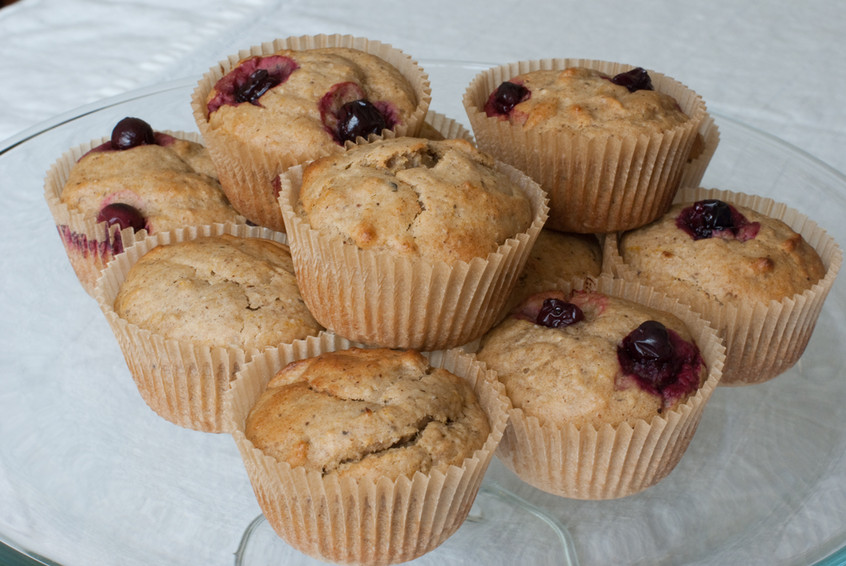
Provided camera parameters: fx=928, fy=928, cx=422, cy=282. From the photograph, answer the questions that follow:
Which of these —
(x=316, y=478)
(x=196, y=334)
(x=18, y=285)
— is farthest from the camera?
(x=18, y=285)

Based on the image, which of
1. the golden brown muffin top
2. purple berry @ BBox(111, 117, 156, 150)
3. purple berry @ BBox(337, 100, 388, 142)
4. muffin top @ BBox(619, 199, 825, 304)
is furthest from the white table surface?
purple berry @ BBox(337, 100, 388, 142)

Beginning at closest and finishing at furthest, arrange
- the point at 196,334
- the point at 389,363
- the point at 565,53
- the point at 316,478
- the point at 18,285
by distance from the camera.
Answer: the point at 316,478 → the point at 389,363 → the point at 196,334 → the point at 18,285 → the point at 565,53

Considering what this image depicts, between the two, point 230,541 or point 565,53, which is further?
point 565,53

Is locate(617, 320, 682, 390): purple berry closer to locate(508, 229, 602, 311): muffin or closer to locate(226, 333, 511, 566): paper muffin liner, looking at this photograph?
locate(226, 333, 511, 566): paper muffin liner

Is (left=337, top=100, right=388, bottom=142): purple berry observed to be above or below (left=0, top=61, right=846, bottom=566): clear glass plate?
above

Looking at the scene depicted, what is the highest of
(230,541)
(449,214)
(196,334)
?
(449,214)

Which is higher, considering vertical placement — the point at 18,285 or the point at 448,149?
the point at 448,149

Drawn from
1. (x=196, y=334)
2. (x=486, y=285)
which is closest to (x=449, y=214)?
(x=486, y=285)

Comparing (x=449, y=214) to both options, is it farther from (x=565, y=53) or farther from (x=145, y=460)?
(x=565, y=53)
